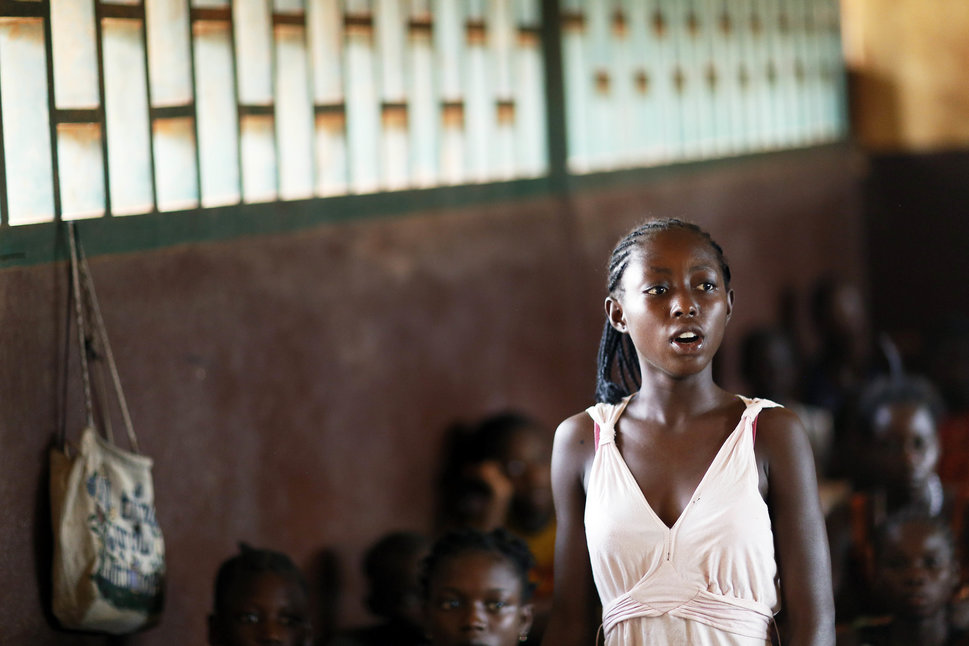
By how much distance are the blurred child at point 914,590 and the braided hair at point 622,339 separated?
1740mm

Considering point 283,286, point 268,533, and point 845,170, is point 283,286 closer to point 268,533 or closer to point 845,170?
point 268,533

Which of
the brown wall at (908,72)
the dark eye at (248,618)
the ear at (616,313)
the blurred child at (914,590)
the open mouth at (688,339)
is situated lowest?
the blurred child at (914,590)

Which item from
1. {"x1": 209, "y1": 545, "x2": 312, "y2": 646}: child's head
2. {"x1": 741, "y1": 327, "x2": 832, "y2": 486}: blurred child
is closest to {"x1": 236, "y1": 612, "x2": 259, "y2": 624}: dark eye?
A: {"x1": 209, "y1": 545, "x2": 312, "y2": 646}: child's head

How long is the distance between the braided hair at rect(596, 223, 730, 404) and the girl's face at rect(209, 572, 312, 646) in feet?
4.34

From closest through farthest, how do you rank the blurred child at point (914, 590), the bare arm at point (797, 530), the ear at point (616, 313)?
the bare arm at point (797, 530) < the ear at point (616, 313) < the blurred child at point (914, 590)

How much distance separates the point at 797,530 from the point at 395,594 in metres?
2.24

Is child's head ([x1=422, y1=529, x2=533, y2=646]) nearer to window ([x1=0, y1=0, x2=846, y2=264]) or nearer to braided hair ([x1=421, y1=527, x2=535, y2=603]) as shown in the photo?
braided hair ([x1=421, y1=527, x2=535, y2=603])

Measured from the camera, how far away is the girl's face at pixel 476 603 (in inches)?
133

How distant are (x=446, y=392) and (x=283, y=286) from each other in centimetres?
101

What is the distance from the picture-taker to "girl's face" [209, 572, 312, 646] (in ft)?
11.2

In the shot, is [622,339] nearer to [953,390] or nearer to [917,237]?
[953,390]

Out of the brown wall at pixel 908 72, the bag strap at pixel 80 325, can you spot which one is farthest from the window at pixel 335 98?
the brown wall at pixel 908 72

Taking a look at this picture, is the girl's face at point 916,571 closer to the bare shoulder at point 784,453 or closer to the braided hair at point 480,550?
the braided hair at point 480,550

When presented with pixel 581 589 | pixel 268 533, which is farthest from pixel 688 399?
pixel 268 533
